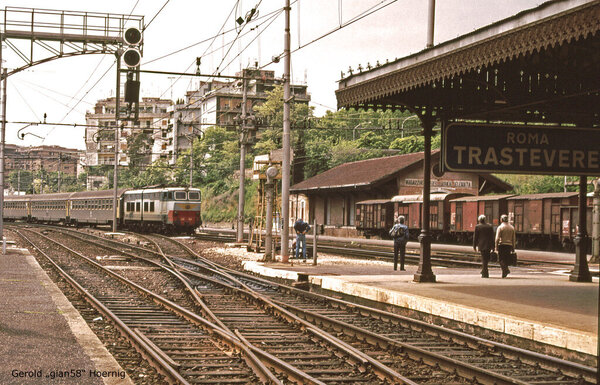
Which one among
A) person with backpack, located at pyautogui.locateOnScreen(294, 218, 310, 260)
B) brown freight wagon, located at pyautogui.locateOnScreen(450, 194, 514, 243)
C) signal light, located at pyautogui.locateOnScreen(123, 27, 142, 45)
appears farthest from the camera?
brown freight wagon, located at pyautogui.locateOnScreen(450, 194, 514, 243)

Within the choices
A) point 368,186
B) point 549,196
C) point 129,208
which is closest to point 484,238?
point 549,196

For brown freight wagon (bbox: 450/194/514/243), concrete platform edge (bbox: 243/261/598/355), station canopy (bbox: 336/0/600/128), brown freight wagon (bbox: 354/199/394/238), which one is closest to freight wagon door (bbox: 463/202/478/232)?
brown freight wagon (bbox: 450/194/514/243)

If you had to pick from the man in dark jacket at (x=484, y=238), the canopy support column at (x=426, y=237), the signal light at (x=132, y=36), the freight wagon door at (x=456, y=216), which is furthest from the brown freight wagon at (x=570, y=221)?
the signal light at (x=132, y=36)

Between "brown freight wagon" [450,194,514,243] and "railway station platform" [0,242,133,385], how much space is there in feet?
95.3

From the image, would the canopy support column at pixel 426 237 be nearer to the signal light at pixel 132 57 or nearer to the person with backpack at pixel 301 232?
the signal light at pixel 132 57

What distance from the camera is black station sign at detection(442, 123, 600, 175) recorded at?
9070mm

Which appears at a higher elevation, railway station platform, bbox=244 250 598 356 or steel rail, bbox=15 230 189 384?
railway station platform, bbox=244 250 598 356

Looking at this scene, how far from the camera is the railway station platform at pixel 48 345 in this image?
7.25 metres

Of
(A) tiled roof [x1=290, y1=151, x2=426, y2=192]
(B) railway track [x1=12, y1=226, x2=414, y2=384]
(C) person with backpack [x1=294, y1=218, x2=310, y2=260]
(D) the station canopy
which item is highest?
(A) tiled roof [x1=290, y1=151, x2=426, y2=192]

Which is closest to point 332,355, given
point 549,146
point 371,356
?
point 371,356

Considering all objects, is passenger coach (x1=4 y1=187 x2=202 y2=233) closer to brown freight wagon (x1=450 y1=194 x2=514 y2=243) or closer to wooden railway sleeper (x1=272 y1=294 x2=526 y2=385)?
brown freight wagon (x1=450 y1=194 x2=514 y2=243)

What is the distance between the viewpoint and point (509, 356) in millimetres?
8977

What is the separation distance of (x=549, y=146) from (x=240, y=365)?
4.63 m

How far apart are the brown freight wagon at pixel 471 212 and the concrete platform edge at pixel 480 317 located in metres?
25.1
